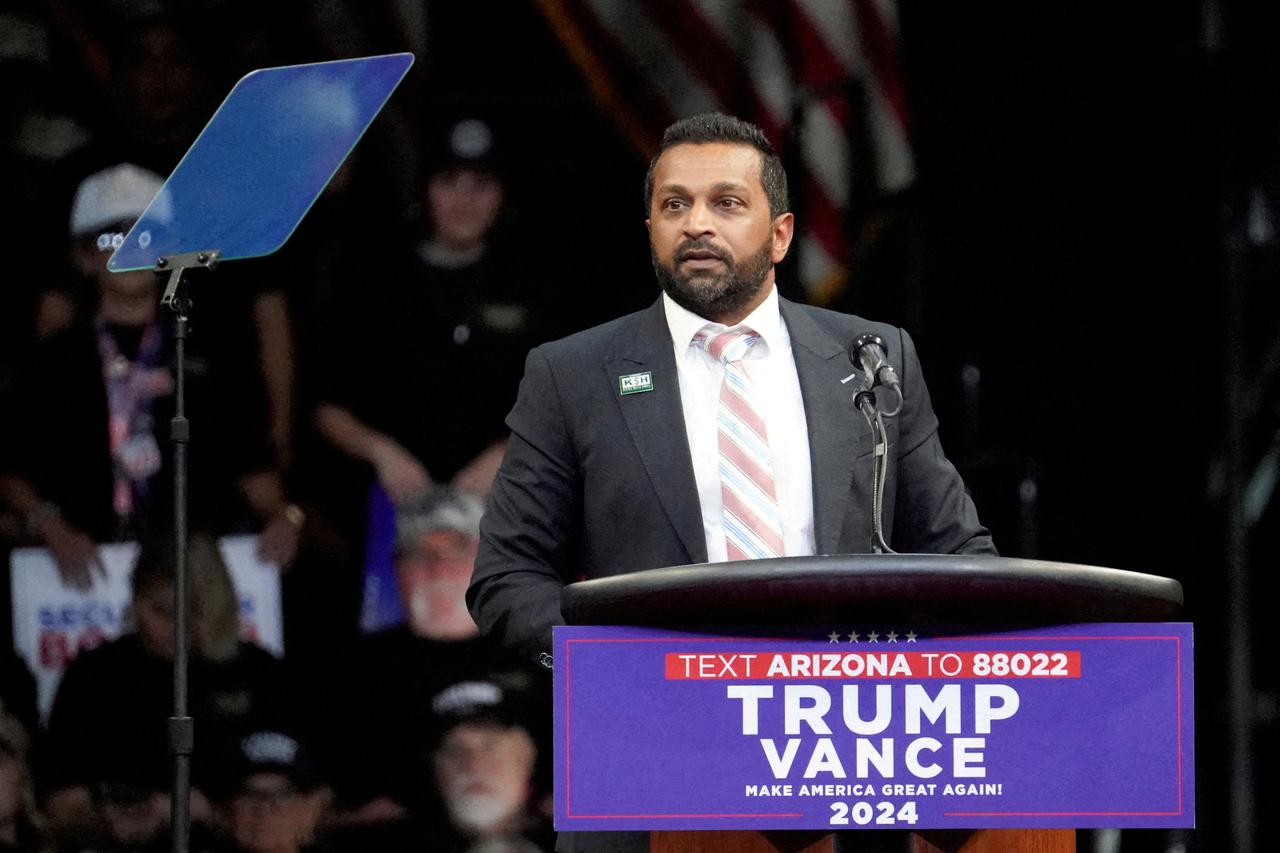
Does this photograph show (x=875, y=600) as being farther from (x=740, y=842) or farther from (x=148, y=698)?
(x=148, y=698)

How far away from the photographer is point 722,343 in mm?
2514

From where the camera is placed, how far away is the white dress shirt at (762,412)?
2408 mm

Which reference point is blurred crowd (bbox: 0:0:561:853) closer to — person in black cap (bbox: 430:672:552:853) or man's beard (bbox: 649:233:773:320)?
person in black cap (bbox: 430:672:552:853)

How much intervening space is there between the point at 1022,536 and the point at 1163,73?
119cm

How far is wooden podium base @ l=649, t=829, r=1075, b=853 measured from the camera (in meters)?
1.84

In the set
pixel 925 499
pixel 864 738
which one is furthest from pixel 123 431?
pixel 864 738

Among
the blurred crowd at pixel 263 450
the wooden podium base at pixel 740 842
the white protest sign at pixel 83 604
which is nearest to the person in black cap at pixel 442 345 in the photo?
the blurred crowd at pixel 263 450

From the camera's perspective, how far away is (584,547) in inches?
97.8

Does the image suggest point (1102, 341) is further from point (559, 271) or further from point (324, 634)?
point (324, 634)

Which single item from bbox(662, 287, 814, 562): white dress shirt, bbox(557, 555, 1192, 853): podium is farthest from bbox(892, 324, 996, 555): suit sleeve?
bbox(557, 555, 1192, 853): podium

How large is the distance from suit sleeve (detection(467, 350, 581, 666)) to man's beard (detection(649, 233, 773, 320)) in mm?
202

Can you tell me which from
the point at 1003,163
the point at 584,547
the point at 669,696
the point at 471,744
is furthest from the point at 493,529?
the point at 1003,163

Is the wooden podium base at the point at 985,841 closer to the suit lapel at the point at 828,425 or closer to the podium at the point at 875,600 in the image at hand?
the podium at the point at 875,600

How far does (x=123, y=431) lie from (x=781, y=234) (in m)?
2.68
